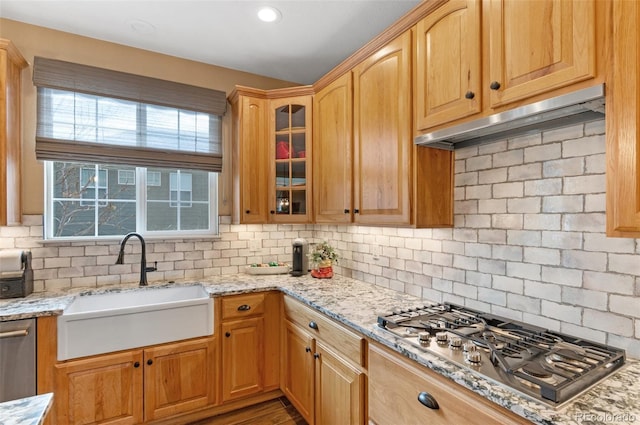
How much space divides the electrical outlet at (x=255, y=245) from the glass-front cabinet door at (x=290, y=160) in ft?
1.29

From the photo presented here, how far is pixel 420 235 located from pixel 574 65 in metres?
1.24

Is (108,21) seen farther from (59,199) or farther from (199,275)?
(199,275)

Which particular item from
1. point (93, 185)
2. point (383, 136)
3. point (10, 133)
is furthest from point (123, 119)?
point (383, 136)

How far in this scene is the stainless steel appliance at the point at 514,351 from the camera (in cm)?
103

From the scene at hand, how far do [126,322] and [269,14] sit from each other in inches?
86.9

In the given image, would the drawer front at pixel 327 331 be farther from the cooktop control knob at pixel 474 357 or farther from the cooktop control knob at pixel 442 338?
the cooktop control knob at pixel 474 357

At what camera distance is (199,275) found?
2871 millimetres

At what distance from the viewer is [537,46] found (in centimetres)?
121

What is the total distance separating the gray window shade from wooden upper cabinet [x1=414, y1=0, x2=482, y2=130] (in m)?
1.87

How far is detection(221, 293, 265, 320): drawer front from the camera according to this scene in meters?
2.40

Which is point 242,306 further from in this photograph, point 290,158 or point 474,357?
point 474,357

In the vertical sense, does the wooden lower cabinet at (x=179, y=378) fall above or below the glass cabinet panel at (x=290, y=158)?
below

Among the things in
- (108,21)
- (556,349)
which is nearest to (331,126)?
(108,21)

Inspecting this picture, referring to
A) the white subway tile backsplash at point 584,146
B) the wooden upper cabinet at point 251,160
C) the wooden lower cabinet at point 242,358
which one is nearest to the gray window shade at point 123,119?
the wooden upper cabinet at point 251,160
